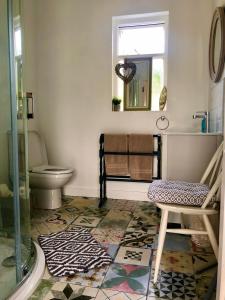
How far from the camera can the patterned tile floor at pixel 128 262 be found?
142 cm

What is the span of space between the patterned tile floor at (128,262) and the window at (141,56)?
1.30 meters

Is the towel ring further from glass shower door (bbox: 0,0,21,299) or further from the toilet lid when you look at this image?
glass shower door (bbox: 0,0,21,299)

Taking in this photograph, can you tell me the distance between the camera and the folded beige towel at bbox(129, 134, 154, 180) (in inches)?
108

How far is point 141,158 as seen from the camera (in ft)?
9.10

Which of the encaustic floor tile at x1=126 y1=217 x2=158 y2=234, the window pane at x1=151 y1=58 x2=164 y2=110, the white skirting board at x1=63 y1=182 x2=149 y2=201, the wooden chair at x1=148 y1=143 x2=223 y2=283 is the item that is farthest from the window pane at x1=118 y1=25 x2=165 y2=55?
the wooden chair at x1=148 y1=143 x2=223 y2=283

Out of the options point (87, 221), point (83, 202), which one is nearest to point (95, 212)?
point (87, 221)

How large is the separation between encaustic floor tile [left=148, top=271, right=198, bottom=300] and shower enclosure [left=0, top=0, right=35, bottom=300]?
0.75 meters

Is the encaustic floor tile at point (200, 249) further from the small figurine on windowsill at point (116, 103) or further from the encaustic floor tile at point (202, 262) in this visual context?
the small figurine on windowsill at point (116, 103)

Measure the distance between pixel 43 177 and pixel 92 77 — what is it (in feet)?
4.26

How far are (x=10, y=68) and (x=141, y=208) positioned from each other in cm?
192

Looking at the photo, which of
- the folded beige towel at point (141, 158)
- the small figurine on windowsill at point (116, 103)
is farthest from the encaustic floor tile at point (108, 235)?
the small figurine on windowsill at point (116, 103)

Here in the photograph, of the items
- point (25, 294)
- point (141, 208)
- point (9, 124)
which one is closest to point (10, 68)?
point (9, 124)

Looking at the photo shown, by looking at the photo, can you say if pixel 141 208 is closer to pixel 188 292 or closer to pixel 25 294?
pixel 188 292

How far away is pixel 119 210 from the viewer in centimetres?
273
